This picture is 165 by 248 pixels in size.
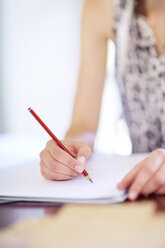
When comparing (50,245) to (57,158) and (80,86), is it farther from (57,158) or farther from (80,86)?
(80,86)

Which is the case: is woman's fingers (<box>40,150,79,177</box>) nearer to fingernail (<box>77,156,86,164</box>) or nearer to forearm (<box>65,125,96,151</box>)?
fingernail (<box>77,156,86,164</box>)

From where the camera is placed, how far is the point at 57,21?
119 inches

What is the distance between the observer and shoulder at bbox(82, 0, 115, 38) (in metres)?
0.96

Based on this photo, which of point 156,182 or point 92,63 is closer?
point 156,182

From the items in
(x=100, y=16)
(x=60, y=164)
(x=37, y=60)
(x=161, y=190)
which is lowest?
(x=161, y=190)

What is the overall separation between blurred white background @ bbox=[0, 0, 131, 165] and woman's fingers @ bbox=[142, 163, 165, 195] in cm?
250

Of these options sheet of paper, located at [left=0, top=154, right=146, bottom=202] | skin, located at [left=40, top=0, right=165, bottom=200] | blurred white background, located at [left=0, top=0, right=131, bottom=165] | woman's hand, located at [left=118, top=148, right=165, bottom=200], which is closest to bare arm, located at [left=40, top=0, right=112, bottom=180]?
skin, located at [left=40, top=0, right=165, bottom=200]

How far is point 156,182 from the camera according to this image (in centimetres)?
43

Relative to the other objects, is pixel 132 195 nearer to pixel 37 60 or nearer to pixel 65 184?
pixel 65 184

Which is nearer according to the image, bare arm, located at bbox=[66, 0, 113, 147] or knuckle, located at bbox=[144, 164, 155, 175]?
knuckle, located at bbox=[144, 164, 155, 175]

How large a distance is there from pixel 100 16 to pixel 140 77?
0.24m

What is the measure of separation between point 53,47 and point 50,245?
2.90 m

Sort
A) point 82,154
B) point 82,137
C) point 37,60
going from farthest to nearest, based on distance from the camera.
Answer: point 37,60, point 82,137, point 82,154

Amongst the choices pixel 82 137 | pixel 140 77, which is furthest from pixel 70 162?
pixel 140 77
